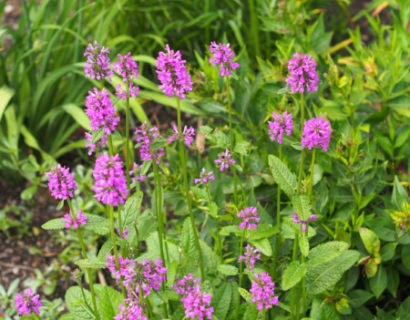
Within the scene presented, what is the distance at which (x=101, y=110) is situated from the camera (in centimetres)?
147

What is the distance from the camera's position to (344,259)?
201cm

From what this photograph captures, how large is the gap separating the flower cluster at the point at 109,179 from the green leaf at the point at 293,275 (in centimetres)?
63

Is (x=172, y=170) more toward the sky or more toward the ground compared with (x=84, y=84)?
more toward the ground

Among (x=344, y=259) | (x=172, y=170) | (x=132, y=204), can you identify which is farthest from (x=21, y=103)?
(x=344, y=259)

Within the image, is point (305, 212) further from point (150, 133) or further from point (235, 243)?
point (235, 243)

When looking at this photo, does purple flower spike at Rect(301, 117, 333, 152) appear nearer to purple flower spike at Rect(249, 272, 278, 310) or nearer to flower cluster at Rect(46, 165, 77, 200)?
purple flower spike at Rect(249, 272, 278, 310)

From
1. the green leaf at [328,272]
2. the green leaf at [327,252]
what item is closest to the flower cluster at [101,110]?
the green leaf at [327,252]

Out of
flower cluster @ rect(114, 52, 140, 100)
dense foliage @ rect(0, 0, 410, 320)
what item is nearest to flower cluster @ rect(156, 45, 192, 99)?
dense foliage @ rect(0, 0, 410, 320)

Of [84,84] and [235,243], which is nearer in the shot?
[235,243]

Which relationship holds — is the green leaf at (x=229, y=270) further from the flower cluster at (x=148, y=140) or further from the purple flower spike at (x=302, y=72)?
the purple flower spike at (x=302, y=72)

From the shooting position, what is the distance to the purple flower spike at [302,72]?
5.03 ft

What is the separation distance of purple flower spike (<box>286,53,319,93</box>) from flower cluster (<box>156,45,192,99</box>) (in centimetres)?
29

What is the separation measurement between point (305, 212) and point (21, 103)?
226 cm

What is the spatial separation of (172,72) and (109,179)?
0.36 metres
